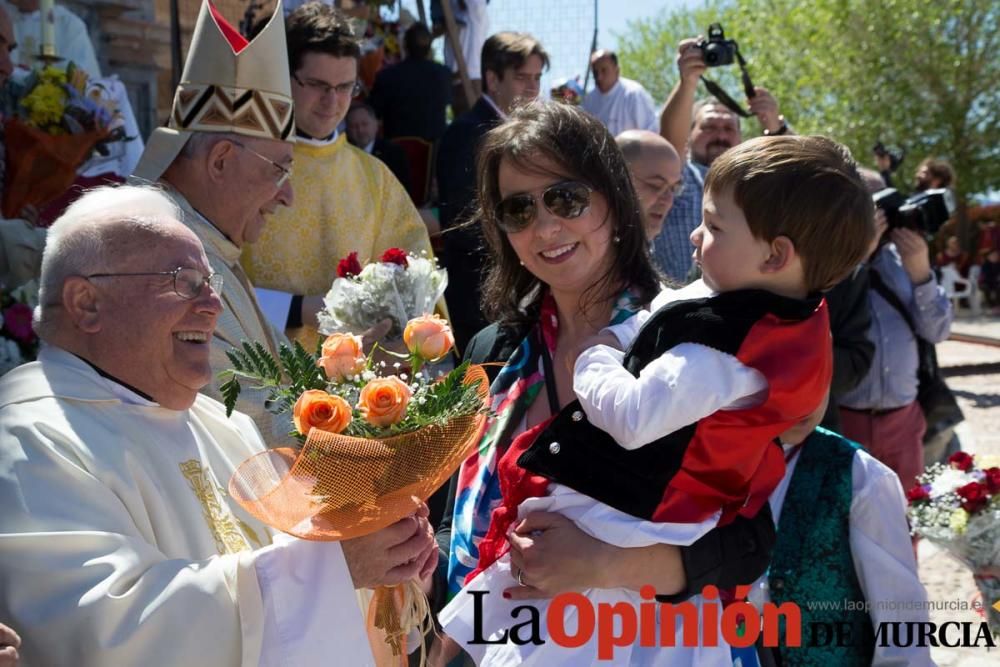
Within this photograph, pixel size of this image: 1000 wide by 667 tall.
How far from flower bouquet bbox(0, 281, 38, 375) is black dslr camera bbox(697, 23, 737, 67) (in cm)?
379

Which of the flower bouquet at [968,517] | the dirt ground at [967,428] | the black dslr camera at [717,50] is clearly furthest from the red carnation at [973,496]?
the black dslr camera at [717,50]

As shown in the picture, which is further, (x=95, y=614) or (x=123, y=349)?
(x=123, y=349)

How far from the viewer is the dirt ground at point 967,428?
224 inches

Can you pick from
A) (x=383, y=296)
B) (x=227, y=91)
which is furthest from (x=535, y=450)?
(x=227, y=91)

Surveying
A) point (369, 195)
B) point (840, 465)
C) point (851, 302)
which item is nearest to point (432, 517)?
point (369, 195)

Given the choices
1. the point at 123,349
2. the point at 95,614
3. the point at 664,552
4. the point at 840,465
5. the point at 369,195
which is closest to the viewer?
the point at 95,614

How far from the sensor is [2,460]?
105 inches

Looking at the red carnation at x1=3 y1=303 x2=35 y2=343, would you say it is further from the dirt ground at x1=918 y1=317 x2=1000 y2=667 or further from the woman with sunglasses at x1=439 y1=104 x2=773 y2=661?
the dirt ground at x1=918 y1=317 x2=1000 y2=667

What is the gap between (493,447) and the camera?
3221mm

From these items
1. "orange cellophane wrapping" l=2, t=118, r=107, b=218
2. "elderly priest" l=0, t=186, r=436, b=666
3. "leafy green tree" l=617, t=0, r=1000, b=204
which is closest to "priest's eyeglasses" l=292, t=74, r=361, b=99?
"orange cellophane wrapping" l=2, t=118, r=107, b=218

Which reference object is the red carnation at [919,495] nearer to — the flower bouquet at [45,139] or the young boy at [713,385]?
the young boy at [713,385]

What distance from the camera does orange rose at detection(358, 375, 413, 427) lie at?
8.54ft

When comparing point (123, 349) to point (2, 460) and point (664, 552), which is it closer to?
point (2, 460)

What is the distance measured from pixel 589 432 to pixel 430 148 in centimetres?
543
